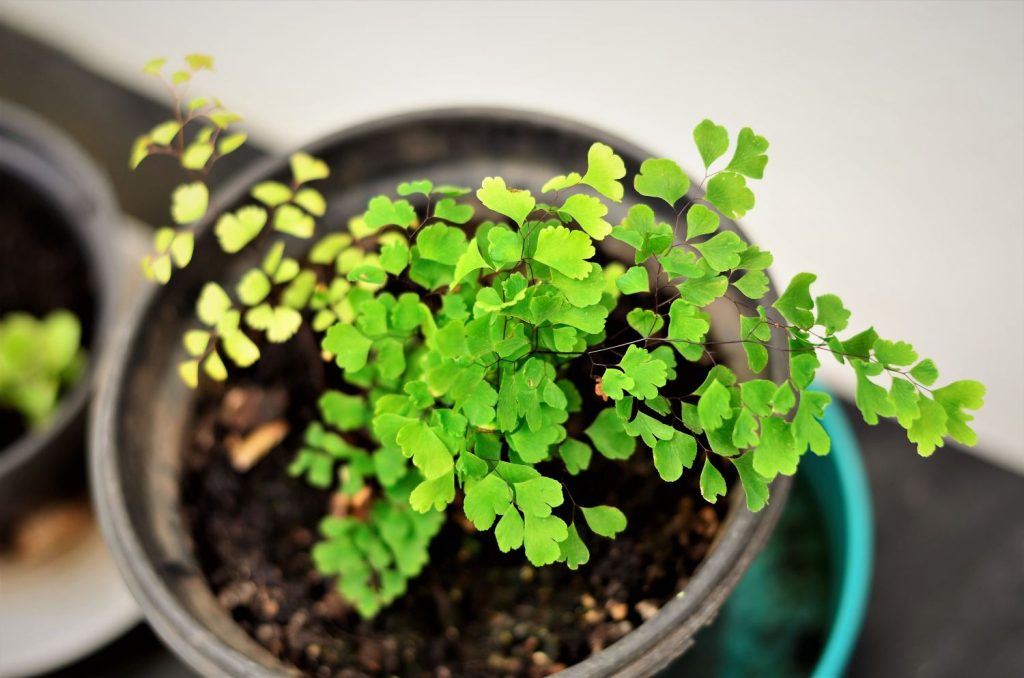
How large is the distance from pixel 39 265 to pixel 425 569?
3.08 feet

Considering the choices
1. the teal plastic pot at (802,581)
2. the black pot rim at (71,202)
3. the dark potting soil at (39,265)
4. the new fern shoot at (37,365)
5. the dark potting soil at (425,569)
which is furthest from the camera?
the dark potting soil at (39,265)

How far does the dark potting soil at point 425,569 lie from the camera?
768 millimetres

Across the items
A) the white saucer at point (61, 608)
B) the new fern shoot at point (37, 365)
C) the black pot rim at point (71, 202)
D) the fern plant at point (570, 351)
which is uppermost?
the fern plant at point (570, 351)

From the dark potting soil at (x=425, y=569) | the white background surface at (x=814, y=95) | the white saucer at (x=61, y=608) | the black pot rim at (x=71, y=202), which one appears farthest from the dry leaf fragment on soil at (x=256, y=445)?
the white background surface at (x=814, y=95)

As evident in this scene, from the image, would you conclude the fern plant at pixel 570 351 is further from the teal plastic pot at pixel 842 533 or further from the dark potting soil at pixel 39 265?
the dark potting soil at pixel 39 265

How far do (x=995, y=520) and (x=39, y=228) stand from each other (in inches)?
61.2

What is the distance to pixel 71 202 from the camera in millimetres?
1223

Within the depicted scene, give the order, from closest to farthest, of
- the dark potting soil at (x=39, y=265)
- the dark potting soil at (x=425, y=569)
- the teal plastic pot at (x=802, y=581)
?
the dark potting soil at (x=425, y=569), the teal plastic pot at (x=802, y=581), the dark potting soil at (x=39, y=265)

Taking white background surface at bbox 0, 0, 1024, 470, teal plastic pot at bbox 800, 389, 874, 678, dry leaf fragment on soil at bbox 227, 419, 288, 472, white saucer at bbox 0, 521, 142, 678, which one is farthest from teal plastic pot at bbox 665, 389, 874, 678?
white saucer at bbox 0, 521, 142, 678

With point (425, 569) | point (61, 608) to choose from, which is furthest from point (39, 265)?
point (425, 569)

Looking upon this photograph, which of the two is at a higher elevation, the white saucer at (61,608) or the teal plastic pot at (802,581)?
the teal plastic pot at (802,581)

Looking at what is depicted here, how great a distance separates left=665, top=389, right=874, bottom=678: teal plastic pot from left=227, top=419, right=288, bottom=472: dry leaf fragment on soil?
53 cm

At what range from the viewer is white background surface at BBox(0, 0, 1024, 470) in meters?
0.83

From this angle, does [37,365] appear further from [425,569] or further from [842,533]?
[842,533]
